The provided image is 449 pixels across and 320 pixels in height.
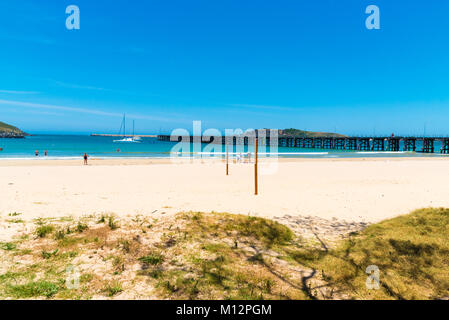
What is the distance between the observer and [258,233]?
5.64 metres

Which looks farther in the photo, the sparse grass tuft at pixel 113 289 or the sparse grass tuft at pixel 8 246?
the sparse grass tuft at pixel 8 246

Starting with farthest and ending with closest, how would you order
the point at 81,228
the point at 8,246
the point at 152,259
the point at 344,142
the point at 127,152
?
the point at 344,142 < the point at 127,152 < the point at 81,228 < the point at 8,246 < the point at 152,259

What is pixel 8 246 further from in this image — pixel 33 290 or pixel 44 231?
pixel 33 290

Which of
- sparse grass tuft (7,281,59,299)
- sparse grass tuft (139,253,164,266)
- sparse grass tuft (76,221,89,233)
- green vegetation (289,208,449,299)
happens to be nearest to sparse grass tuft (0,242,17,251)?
sparse grass tuft (76,221,89,233)

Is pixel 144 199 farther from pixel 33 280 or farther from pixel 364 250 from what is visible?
pixel 364 250

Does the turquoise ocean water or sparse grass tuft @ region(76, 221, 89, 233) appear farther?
the turquoise ocean water

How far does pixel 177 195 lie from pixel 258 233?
19.7ft

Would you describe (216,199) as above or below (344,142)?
below

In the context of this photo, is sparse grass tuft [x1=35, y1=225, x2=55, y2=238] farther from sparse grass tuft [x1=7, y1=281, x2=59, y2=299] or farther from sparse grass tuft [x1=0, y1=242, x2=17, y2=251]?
sparse grass tuft [x1=7, y1=281, x2=59, y2=299]

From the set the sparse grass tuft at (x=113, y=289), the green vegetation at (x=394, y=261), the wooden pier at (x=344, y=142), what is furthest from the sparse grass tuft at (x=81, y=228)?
the wooden pier at (x=344, y=142)

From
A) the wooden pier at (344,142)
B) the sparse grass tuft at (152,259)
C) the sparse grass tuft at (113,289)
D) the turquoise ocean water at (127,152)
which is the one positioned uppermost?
the wooden pier at (344,142)

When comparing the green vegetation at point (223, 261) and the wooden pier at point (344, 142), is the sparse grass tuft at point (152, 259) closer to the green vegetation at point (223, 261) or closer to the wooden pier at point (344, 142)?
the green vegetation at point (223, 261)

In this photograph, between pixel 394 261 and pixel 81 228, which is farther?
pixel 81 228

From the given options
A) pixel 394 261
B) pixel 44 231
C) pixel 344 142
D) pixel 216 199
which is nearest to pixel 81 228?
pixel 44 231
